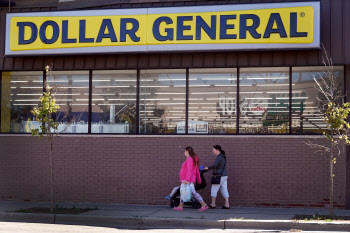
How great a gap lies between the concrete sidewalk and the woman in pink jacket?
0.27 meters

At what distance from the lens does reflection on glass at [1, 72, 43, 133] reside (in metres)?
16.8

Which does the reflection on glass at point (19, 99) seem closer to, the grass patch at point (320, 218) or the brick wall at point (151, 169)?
the brick wall at point (151, 169)

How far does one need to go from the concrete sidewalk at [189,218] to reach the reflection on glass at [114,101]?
8.19ft

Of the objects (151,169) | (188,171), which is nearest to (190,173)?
(188,171)

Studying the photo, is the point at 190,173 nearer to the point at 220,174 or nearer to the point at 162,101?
the point at 220,174

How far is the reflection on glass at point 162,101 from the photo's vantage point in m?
15.8

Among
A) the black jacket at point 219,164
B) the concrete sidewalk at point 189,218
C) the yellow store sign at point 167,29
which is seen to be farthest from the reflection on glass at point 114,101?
the black jacket at point 219,164

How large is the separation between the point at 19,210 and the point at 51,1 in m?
6.10

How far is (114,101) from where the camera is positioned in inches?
638

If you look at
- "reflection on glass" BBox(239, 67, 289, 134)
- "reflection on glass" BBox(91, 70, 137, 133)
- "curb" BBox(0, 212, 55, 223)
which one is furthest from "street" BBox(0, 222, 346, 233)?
"reflection on glass" BBox(91, 70, 137, 133)

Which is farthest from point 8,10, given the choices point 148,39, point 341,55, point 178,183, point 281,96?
point 341,55

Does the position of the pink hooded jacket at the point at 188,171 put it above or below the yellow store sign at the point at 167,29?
below

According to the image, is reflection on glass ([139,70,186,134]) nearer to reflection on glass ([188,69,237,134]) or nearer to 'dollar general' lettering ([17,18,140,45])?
reflection on glass ([188,69,237,134])

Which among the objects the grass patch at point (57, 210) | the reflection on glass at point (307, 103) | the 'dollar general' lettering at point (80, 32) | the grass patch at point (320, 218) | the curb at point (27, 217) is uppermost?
the 'dollar general' lettering at point (80, 32)
